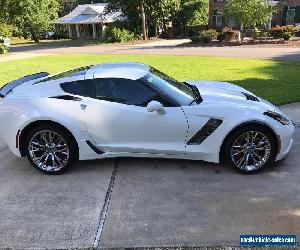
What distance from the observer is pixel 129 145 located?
518 centimetres

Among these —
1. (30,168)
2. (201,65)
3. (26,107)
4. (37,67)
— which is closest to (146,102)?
(26,107)

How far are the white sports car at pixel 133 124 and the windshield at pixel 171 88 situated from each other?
18 millimetres

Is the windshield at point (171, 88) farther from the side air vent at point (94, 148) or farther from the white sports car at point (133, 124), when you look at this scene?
the side air vent at point (94, 148)

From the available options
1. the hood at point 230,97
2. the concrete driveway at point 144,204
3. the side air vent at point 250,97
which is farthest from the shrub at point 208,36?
the concrete driveway at point 144,204

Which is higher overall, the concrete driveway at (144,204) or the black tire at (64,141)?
the black tire at (64,141)

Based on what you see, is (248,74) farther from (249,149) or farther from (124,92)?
(124,92)

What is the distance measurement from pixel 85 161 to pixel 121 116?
1.10 meters

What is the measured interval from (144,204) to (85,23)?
56.9 metres

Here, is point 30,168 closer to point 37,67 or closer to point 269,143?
point 269,143

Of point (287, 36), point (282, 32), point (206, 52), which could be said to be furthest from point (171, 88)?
point (282, 32)

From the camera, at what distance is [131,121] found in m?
5.08

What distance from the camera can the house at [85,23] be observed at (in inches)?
2205

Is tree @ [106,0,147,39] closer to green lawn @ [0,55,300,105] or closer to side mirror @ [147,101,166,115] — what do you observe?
green lawn @ [0,55,300,105]

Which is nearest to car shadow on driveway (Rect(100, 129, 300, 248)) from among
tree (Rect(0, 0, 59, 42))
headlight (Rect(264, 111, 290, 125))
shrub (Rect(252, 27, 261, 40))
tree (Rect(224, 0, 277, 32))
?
headlight (Rect(264, 111, 290, 125))
